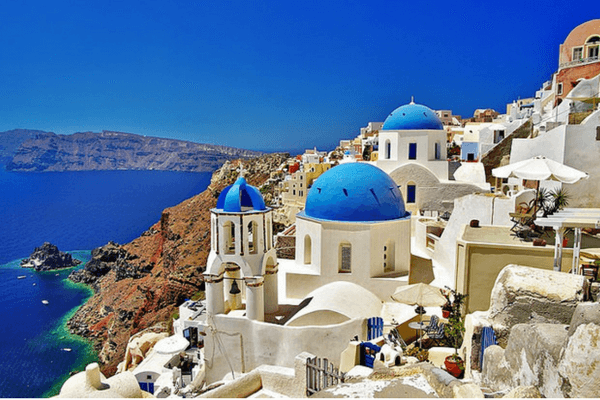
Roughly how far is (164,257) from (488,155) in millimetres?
38138

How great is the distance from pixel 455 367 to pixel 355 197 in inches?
259

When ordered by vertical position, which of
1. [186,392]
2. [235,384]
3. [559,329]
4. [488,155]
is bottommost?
[186,392]

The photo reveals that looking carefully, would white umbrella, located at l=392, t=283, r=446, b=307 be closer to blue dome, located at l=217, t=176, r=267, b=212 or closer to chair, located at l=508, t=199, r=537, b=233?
chair, located at l=508, t=199, r=537, b=233

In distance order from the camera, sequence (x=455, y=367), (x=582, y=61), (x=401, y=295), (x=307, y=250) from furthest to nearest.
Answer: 1. (x=582, y=61)
2. (x=307, y=250)
3. (x=401, y=295)
4. (x=455, y=367)

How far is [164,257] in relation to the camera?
50156mm

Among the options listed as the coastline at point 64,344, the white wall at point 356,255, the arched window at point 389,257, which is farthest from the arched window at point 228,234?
the coastline at point 64,344

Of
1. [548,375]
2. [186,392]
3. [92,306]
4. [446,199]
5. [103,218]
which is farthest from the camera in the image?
[103,218]

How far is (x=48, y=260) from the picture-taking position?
66188 millimetres

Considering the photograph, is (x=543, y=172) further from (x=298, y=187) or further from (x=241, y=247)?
(x=298, y=187)

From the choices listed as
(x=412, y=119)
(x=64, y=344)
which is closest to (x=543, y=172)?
(x=412, y=119)

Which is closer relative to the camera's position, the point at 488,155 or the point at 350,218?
the point at 350,218

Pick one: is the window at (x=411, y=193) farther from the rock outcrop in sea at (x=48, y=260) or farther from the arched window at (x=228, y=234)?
the rock outcrop in sea at (x=48, y=260)

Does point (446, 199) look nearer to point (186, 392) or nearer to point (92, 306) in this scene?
point (186, 392)

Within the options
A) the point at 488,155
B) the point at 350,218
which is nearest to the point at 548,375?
the point at 350,218
